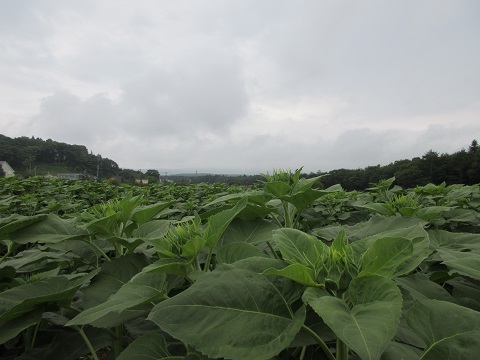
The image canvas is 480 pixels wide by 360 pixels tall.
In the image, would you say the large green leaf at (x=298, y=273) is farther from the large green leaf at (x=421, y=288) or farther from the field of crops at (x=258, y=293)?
the large green leaf at (x=421, y=288)

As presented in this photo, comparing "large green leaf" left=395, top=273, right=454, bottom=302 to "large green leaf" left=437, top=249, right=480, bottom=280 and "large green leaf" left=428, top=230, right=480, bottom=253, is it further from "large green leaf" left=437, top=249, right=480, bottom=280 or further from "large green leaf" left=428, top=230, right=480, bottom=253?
"large green leaf" left=428, top=230, right=480, bottom=253

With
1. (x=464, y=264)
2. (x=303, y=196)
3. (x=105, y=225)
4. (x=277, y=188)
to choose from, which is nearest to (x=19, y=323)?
(x=105, y=225)

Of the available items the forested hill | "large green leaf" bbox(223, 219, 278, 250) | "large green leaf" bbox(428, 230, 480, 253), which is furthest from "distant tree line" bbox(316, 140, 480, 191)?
the forested hill

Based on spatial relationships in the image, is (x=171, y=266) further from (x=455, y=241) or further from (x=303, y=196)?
(x=455, y=241)

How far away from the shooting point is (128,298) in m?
1.08

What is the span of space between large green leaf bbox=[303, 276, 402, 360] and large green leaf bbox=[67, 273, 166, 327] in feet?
1.78

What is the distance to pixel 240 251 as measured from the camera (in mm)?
1269

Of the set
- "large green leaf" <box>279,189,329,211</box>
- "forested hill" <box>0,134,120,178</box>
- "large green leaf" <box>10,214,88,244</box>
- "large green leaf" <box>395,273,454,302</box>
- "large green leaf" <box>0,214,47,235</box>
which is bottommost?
"large green leaf" <box>395,273,454,302</box>

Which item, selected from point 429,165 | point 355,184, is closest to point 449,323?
point 355,184

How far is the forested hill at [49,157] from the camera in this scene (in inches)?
1414

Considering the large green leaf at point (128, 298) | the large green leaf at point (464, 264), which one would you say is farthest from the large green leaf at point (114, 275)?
the large green leaf at point (464, 264)

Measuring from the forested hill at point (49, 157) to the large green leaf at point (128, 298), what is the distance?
34.6m

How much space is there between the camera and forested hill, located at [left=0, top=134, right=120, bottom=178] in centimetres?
3591

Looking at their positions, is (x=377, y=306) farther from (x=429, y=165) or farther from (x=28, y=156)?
(x=28, y=156)
